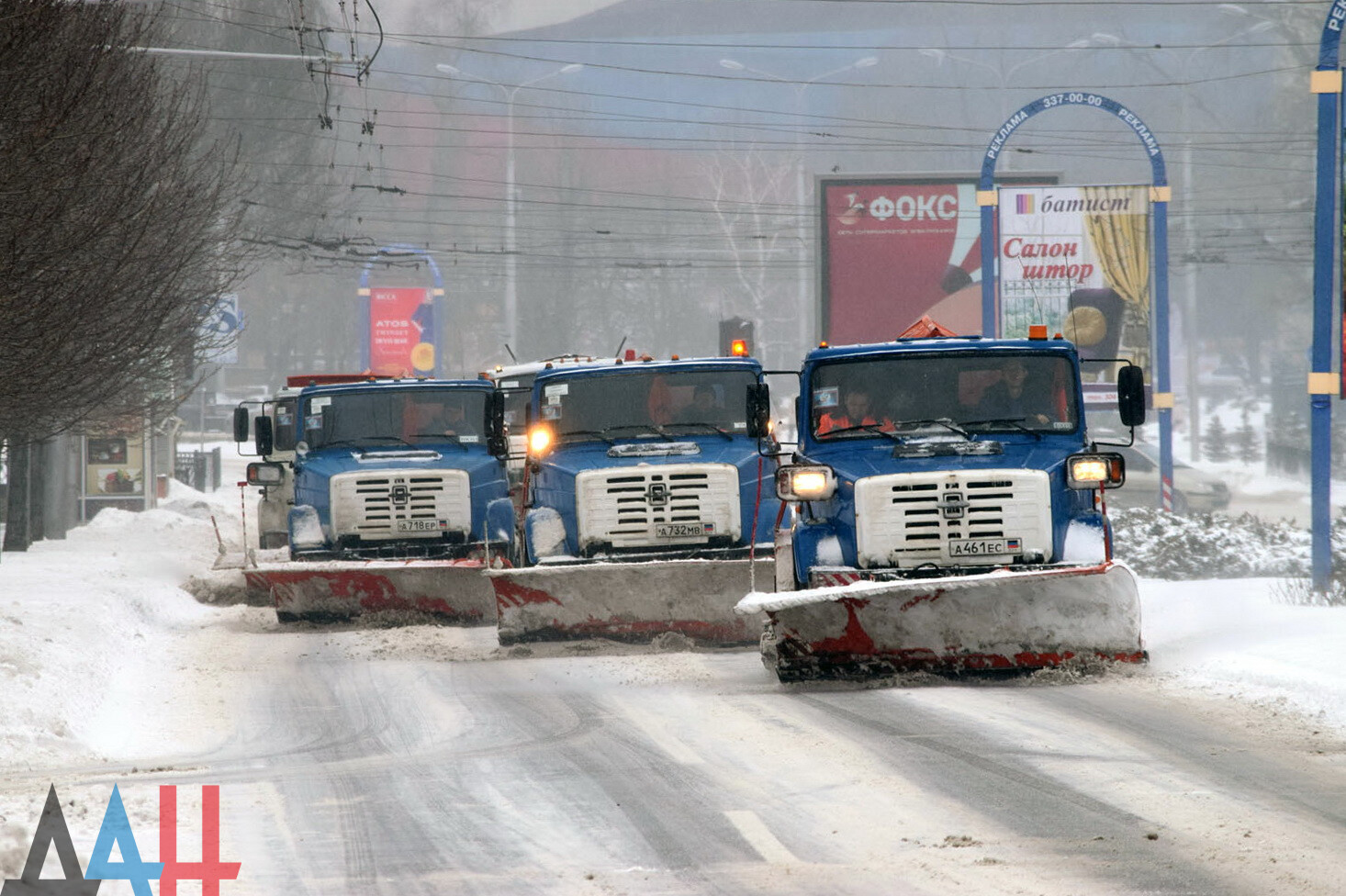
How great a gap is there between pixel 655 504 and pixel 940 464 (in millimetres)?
3047

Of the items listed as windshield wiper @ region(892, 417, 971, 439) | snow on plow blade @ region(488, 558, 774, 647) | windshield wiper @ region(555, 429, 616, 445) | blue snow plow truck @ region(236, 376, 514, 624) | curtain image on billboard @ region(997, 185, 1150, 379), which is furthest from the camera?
curtain image on billboard @ region(997, 185, 1150, 379)

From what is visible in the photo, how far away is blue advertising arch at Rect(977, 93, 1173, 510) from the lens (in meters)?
26.6

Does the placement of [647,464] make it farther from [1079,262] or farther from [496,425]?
[1079,262]

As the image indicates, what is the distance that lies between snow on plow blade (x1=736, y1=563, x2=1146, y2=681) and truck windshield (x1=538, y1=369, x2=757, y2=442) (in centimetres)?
361

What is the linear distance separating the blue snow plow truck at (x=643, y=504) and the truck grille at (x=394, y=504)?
204 centimetres

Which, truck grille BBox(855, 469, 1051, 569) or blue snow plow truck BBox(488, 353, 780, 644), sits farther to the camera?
blue snow plow truck BBox(488, 353, 780, 644)

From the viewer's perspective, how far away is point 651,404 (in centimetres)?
1416

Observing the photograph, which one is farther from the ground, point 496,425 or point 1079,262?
point 1079,262

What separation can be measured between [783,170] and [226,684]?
74621 mm

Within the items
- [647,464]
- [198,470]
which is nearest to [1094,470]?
[647,464]

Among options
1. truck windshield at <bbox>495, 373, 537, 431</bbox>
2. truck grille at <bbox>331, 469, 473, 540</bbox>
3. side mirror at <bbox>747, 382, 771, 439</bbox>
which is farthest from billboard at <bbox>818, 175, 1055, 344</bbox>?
side mirror at <bbox>747, 382, 771, 439</bbox>

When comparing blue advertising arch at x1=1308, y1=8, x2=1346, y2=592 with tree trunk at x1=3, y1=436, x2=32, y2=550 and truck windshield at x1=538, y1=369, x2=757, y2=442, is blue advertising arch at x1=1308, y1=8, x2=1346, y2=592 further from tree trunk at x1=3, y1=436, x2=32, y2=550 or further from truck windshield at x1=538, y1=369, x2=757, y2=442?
tree trunk at x1=3, y1=436, x2=32, y2=550

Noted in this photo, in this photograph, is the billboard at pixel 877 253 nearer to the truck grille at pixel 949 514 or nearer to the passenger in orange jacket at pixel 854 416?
the passenger in orange jacket at pixel 854 416

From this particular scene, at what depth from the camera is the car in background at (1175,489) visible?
31.2 meters
